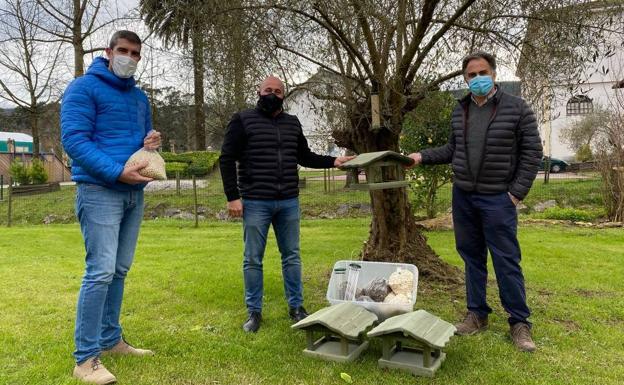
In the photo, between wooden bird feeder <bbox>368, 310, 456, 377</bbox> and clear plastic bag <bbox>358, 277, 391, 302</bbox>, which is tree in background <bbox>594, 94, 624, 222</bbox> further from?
wooden bird feeder <bbox>368, 310, 456, 377</bbox>

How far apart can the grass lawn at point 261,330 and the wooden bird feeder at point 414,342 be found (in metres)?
0.08

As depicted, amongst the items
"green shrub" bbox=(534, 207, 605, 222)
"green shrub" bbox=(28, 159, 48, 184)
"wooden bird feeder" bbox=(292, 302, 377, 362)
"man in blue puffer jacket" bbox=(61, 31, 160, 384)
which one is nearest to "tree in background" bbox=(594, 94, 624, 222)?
"green shrub" bbox=(534, 207, 605, 222)

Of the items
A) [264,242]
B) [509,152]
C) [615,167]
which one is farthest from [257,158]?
[615,167]

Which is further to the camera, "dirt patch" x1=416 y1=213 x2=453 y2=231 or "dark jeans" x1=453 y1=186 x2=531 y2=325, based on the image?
"dirt patch" x1=416 y1=213 x2=453 y2=231

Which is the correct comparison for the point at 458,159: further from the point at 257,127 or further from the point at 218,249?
the point at 218,249

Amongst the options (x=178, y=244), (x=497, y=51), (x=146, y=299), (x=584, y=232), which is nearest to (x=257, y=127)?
(x=146, y=299)

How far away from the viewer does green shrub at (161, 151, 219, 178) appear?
20.9 m

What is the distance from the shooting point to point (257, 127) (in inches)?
156

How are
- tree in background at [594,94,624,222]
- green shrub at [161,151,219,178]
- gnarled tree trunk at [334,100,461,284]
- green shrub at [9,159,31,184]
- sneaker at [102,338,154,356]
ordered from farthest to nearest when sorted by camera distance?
green shrub at [161,151,219,178] → green shrub at [9,159,31,184] → tree in background at [594,94,624,222] → gnarled tree trunk at [334,100,461,284] → sneaker at [102,338,154,356]

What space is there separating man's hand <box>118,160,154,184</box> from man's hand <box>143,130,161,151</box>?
7.7 inches

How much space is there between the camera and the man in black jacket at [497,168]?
11.7ft

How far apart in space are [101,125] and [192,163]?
765 inches

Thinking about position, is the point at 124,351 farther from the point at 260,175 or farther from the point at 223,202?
the point at 223,202

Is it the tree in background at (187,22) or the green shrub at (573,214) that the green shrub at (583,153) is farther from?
the tree in background at (187,22)
